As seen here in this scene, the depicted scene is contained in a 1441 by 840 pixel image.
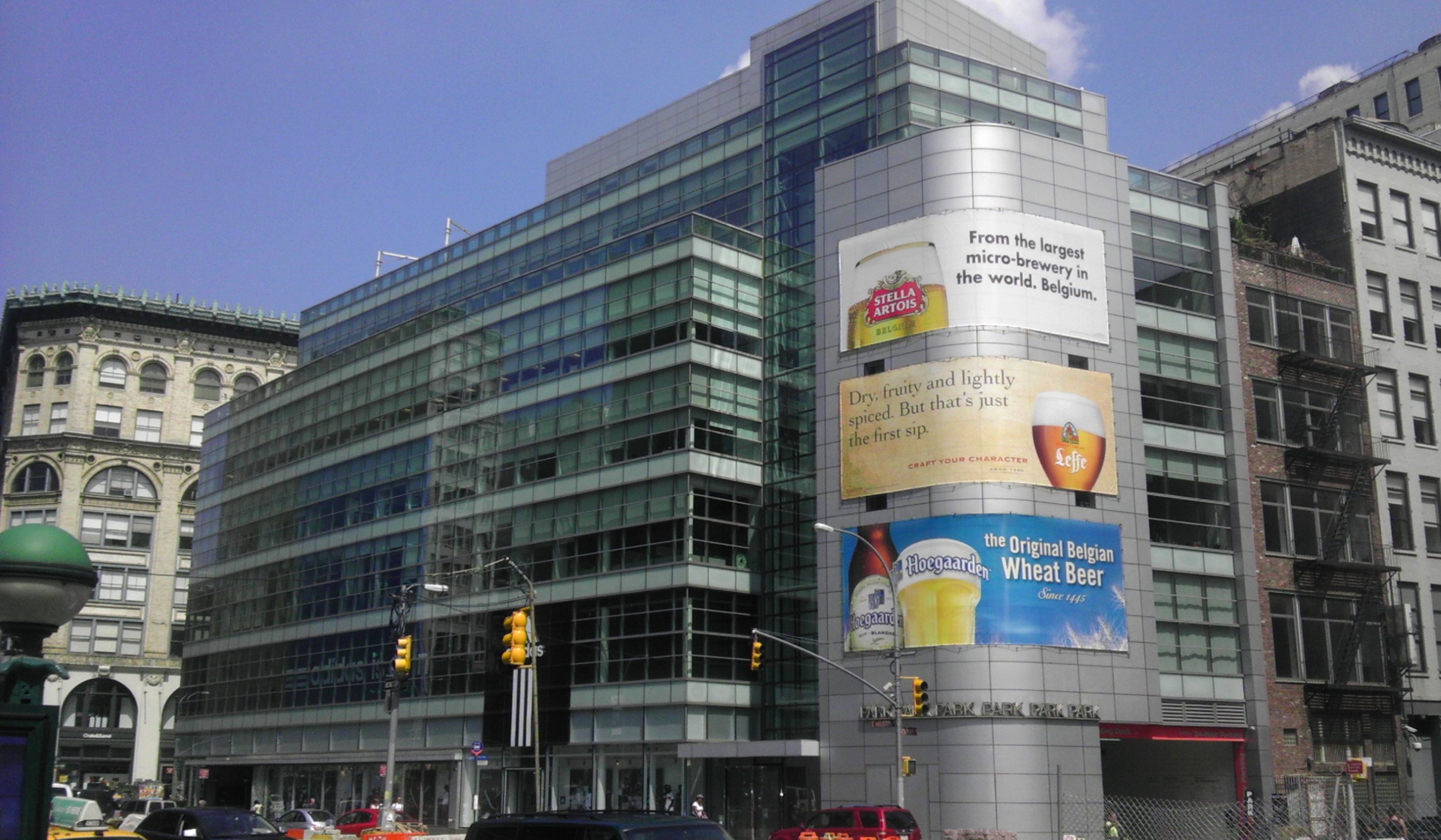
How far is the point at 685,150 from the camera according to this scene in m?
65.5

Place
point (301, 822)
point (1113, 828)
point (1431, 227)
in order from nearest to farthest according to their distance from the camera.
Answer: point (1113, 828), point (301, 822), point (1431, 227)

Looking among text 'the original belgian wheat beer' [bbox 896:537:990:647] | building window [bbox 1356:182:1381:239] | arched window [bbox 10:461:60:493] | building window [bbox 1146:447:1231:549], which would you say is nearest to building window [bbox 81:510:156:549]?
arched window [bbox 10:461:60:493]

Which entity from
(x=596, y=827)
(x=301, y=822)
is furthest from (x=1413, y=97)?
(x=596, y=827)

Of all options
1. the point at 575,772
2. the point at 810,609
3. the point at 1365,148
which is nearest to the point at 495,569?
the point at 575,772

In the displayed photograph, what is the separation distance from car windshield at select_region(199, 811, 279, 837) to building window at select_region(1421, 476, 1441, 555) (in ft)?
170

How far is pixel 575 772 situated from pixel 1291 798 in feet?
92.1

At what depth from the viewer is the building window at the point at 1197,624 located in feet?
169

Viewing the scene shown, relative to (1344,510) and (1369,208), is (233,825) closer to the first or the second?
(1344,510)

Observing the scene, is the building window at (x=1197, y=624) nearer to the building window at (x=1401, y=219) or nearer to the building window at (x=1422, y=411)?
the building window at (x=1422, y=411)

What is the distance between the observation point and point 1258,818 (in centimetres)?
4684

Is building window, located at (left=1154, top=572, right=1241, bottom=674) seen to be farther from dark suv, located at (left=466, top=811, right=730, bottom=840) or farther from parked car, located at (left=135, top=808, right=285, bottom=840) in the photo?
dark suv, located at (left=466, top=811, right=730, bottom=840)

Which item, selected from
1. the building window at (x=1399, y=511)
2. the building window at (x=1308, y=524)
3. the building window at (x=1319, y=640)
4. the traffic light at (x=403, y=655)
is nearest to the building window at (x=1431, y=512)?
the building window at (x=1399, y=511)

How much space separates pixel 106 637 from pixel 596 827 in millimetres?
95047

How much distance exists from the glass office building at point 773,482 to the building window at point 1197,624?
0.16m
